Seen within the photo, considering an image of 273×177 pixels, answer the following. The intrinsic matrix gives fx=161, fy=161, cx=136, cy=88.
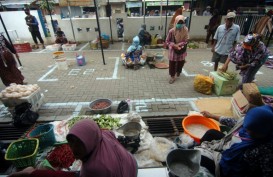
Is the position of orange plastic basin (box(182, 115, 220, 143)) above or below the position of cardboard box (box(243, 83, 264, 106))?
below

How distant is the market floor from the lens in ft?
15.9

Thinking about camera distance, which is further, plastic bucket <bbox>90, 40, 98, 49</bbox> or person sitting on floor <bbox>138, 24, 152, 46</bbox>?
plastic bucket <bbox>90, 40, 98, 49</bbox>

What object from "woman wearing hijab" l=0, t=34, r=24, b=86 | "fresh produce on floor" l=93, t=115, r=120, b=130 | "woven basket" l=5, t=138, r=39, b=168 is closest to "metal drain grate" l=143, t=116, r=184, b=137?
"fresh produce on floor" l=93, t=115, r=120, b=130

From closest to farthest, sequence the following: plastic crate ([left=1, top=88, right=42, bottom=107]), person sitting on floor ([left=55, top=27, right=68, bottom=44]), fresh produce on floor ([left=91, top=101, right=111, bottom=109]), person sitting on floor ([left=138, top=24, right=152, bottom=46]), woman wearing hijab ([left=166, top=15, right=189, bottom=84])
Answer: plastic crate ([left=1, top=88, right=42, bottom=107]), fresh produce on floor ([left=91, top=101, right=111, bottom=109]), woman wearing hijab ([left=166, top=15, right=189, bottom=84]), person sitting on floor ([left=138, top=24, right=152, bottom=46]), person sitting on floor ([left=55, top=27, right=68, bottom=44])

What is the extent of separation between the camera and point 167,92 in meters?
5.66

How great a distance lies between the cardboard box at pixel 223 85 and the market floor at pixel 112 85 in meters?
0.58

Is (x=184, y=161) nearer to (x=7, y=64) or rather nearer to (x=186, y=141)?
(x=186, y=141)

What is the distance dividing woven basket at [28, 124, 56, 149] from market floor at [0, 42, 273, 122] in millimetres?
839

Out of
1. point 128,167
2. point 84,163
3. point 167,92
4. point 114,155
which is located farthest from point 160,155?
point 167,92

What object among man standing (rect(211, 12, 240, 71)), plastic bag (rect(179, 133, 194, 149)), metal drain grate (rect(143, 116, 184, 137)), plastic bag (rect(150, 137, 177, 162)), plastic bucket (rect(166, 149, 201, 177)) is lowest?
metal drain grate (rect(143, 116, 184, 137))

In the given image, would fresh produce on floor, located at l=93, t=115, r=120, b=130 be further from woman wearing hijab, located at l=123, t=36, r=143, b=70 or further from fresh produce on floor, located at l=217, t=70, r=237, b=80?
woman wearing hijab, located at l=123, t=36, r=143, b=70

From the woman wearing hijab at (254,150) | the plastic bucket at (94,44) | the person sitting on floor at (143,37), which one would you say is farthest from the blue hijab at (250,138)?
the plastic bucket at (94,44)

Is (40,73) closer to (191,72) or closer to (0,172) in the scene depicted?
(0,172)

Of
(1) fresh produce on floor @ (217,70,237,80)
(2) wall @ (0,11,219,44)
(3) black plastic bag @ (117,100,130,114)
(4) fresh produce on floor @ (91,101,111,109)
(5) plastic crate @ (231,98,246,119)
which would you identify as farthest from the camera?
(2) wall @ (0,11,219,44)
